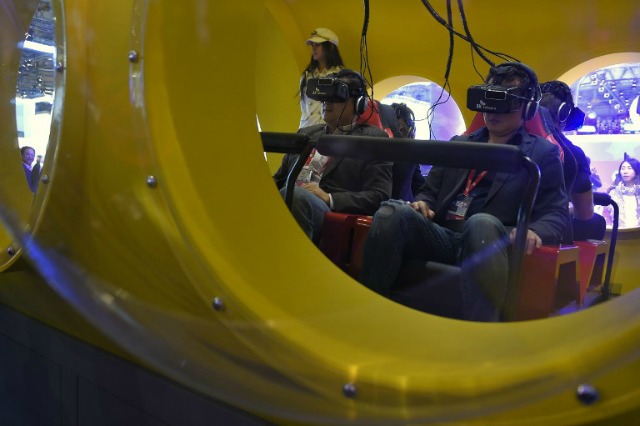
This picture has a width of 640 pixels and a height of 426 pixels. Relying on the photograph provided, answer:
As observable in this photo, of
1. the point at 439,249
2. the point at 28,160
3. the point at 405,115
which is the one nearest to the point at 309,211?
the point at 439,249

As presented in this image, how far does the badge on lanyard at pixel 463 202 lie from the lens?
202 cm

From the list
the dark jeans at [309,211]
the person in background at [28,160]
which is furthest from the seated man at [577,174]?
the person in background at [28,160]

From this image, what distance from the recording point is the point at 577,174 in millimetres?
2703

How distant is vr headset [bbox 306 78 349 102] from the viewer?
2127mm

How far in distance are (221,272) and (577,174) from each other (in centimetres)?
226

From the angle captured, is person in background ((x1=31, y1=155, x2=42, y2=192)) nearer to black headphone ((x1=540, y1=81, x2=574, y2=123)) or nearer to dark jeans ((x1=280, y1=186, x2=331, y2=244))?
dark jeans ((x1=280, y1=186, x2=331, y2=244))

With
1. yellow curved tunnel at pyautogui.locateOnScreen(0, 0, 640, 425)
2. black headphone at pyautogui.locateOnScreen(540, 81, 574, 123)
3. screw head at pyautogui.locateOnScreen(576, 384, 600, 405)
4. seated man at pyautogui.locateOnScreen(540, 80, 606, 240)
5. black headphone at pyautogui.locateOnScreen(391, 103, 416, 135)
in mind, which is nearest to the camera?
screw head at pyautogui.locateOnScreen(576, 384, 600, 405)

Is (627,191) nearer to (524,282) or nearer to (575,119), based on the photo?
(575,119)

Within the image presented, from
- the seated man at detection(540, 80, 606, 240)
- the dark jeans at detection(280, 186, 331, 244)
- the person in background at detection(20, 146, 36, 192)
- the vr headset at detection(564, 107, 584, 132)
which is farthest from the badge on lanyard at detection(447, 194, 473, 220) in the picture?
the vr headset at detection(564, 107, 584, 132)

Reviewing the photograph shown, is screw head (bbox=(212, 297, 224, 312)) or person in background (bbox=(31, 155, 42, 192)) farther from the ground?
person in background (bbox=(31, 155, 42, 192))

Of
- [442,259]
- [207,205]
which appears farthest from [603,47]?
[207,205]

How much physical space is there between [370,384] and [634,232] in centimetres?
392

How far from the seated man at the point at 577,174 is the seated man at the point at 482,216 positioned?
703 mm

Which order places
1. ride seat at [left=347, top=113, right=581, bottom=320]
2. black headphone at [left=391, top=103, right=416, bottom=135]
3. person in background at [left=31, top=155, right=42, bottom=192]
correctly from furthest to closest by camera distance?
black headphone at [left=391, top=103, right=416, bottom=135] → ride seat at [left=347, top=113, right=581, bottom=320] → person in background at [left=31, top=155, right=42, bottom=192]
